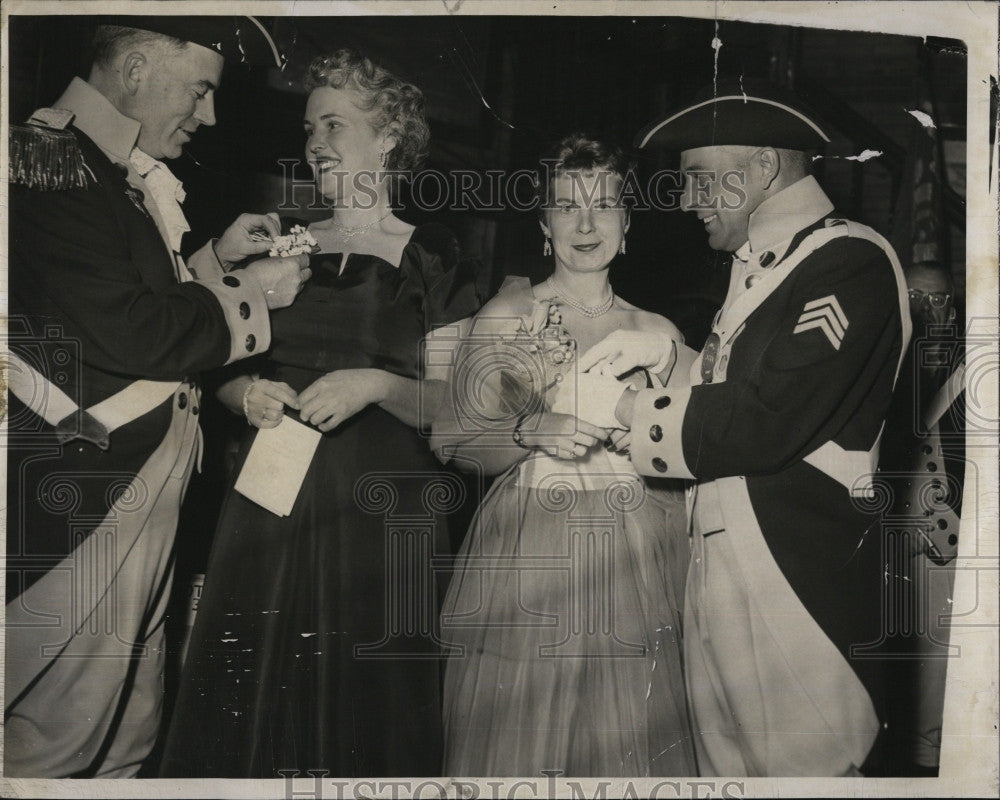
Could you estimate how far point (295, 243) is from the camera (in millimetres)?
2828

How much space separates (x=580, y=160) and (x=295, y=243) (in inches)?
30.7

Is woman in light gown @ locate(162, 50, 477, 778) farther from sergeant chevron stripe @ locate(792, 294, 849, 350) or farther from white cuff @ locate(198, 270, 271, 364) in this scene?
sergeant chevron stripe @ locate(792, 294, 849, 350)

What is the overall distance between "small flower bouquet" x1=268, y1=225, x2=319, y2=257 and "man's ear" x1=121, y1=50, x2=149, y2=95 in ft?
1.79

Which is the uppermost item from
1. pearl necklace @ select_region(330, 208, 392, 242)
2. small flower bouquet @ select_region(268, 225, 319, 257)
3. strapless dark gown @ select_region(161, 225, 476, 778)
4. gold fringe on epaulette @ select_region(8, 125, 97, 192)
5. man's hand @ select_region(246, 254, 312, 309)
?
gold fringe on epaulette @ select_region(8, 125, 97, 192)

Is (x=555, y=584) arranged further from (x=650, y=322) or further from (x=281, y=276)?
(x=281, y=276)

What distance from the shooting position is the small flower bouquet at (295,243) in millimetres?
2828

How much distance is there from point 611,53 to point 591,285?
622 mm

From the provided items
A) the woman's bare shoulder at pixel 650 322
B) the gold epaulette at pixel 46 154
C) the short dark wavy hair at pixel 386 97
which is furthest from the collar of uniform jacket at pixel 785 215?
the gold epaulette at pixel 46 154

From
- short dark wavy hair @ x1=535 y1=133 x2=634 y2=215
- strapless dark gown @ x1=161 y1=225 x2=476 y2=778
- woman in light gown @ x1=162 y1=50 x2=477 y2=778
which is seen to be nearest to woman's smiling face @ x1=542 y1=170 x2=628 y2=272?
short dark wavy hair @ x1=535 y1=133 x2=634 y2=215

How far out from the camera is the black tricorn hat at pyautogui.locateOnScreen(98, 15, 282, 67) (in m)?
2.85

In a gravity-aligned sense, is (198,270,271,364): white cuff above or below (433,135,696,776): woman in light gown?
above

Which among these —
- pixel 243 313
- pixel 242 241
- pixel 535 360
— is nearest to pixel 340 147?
pixel 242 241

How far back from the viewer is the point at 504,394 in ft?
9.20

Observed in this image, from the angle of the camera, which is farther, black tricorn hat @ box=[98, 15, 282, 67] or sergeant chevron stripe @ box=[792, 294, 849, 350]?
black tricorn hat @ box=[98, 15, 282, 67]
